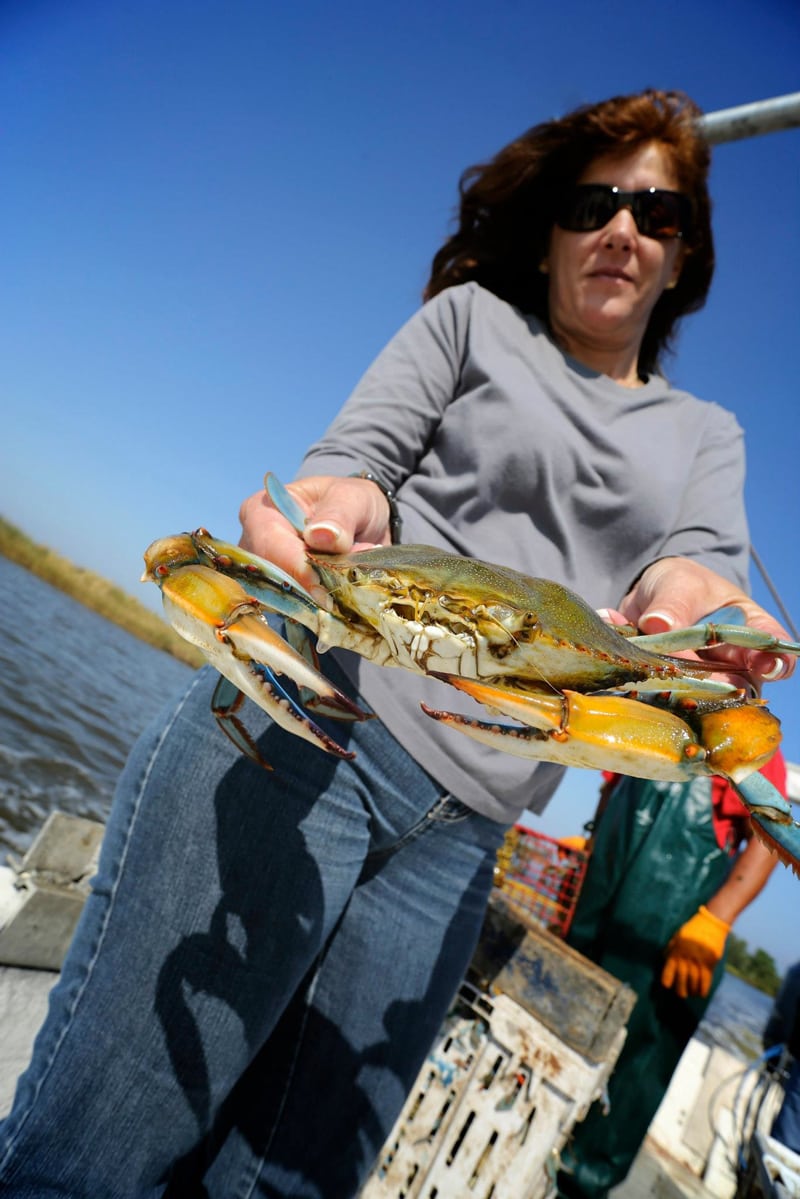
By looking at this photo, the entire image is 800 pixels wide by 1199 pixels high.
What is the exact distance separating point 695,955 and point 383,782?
2.54 metres

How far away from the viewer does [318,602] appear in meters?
1.12

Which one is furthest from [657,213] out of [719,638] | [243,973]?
[243,973]

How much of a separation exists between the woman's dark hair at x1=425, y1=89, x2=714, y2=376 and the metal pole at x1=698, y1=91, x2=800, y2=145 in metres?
3.13

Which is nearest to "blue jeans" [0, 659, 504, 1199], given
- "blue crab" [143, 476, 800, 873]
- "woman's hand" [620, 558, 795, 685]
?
"blue crab" [143, 476, 800, 873]

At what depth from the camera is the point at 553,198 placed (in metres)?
1.89

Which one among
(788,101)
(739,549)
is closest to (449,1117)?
(739,549)

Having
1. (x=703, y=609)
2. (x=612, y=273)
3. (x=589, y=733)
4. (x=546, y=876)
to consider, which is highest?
(x=612, y=273)

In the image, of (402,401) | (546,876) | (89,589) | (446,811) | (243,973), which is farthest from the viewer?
(89,589)

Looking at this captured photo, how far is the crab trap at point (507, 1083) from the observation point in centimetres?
180

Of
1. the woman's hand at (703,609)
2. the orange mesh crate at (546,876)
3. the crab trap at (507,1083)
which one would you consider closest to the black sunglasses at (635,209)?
the woman's hand at (703,609)

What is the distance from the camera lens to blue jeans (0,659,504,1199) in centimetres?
112

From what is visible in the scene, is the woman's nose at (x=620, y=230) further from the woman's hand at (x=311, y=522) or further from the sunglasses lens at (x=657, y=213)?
the woman's hand at (x=311, y=522)

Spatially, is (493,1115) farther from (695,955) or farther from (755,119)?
(755,119)

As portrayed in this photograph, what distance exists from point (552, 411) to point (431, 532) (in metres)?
0.43
